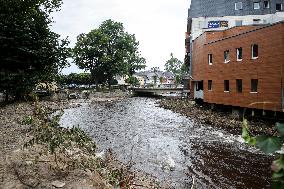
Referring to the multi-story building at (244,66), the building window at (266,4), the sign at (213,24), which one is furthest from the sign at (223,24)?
the multi-story building at (244,66)

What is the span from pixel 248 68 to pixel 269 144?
3138 centimetres

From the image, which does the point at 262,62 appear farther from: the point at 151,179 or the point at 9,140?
the point at 9,140

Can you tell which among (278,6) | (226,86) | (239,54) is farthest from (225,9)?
(239,54)

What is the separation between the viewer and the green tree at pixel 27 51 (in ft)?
117

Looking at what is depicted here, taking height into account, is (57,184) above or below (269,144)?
below

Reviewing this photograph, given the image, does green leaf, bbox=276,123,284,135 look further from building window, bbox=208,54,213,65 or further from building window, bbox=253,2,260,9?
building window, bbox=253,2,260,9

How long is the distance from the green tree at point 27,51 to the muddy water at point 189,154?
13380mm

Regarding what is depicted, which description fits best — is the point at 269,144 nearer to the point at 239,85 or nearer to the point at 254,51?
the point at 254,51

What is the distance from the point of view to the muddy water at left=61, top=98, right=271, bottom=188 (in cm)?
1438

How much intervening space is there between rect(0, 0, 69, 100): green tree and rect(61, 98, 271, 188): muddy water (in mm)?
13380

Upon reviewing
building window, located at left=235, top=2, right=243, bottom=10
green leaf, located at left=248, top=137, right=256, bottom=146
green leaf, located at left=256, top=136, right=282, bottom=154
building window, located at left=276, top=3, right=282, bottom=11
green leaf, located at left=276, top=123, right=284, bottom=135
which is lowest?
green leaf, located at left=248, top=137, right=256, bottom=146

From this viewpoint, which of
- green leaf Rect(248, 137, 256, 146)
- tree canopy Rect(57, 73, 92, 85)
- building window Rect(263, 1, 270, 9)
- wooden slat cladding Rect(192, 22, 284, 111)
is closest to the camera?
green leaf Rect(248, 137, 256, 146)

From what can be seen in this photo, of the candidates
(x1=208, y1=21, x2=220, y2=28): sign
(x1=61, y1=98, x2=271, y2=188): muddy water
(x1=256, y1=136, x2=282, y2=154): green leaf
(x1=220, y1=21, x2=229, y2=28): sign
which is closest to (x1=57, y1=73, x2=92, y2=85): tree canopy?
(x1=208, y1=21, x2=220, y2=28): sign

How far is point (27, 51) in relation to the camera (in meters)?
37.5
